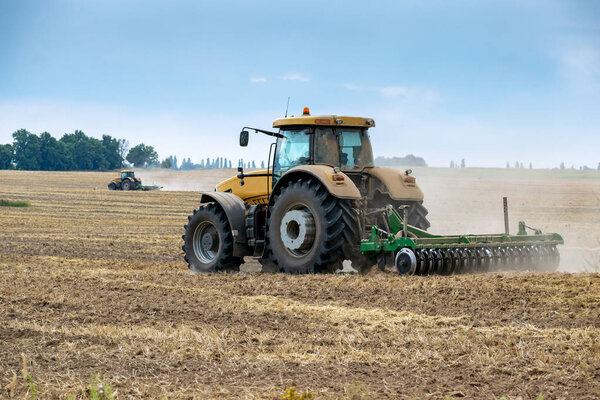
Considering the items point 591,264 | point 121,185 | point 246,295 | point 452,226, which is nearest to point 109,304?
point 246,295

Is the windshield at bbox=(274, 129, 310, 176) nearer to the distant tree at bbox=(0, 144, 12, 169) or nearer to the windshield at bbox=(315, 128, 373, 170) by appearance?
the windshield at bbox=(315, 128, 373, 170)

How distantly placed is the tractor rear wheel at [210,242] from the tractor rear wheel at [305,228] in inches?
40.4

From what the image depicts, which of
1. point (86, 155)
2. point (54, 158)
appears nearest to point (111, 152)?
point (86, 155)

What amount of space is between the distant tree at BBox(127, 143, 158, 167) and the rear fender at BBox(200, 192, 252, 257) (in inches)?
5077

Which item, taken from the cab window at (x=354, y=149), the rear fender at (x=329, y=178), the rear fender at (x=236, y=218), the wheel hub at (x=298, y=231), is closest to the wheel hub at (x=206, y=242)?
the rear fender at (x=236, y=218)

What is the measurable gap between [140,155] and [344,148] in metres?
131

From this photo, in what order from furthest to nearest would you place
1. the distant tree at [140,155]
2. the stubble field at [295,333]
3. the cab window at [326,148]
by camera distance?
1. the distant tree at [140,155]
2. the cab window at [326,148]
3. the stubble field at [295,333]

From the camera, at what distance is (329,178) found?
10.6 metres

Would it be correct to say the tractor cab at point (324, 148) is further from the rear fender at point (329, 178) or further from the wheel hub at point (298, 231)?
the wheel hub at point (298, 231)

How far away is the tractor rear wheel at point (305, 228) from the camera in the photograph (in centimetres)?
1052

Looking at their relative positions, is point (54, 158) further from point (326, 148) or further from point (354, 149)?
point (326, 148)

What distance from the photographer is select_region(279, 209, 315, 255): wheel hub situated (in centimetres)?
1084

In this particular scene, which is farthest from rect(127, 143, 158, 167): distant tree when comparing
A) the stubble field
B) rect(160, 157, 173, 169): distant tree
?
the stubble field

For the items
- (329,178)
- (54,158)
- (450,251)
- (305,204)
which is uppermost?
(54,158)
